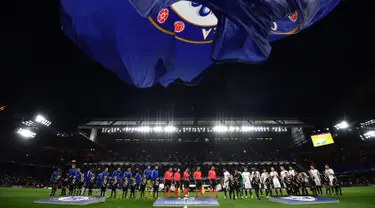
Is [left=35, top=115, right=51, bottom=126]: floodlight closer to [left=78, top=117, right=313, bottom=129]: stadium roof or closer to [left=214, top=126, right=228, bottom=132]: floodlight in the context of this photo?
[left=78, top=117, right=313, bottom=129]: stadium roof

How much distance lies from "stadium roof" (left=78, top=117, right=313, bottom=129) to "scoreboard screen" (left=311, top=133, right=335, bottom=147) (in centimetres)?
207

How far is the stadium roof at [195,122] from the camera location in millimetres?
Result: 34094

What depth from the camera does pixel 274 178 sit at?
14.5 meters

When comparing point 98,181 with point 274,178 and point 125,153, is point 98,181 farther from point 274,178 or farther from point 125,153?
point 125,153

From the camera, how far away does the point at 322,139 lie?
32.7 metres

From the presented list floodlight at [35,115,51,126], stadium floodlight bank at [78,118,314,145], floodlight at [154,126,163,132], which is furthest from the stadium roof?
floodlight at [35,115,51,126]

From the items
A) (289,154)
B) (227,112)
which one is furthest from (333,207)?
(289,154)

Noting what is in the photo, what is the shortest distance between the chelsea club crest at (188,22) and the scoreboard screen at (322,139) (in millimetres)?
34633

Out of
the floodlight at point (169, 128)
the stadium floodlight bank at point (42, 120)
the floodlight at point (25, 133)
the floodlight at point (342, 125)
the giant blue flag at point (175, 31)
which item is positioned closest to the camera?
the giant blue flag at point (175, 31)

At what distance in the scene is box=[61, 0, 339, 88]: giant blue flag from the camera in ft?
11.0

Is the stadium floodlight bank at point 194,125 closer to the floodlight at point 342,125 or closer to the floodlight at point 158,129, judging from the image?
the floodlight at point 158,129

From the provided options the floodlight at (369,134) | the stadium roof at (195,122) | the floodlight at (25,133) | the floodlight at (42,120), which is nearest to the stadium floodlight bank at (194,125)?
the stadium roof at (195,122)

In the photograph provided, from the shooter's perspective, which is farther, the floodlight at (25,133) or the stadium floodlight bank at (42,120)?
the floodlight at (25,133)

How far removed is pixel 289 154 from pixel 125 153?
1258 inches
